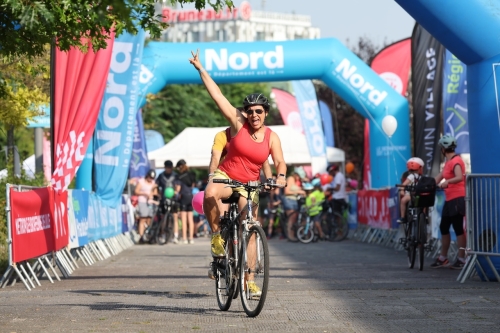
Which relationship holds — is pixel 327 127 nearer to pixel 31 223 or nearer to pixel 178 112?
pixel 178 112

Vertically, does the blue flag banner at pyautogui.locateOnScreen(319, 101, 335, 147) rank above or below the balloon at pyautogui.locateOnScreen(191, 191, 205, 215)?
above

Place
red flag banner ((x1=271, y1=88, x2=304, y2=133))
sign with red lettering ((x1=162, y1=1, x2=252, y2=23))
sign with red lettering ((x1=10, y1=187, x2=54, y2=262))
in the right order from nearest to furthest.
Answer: sign with red lettering ((x1=10, y1=187, x2=54, y2=262))
red flag banner ((x1=271, y1=88, x2=304, y2=133))
sign with red lettering ((x1=162, y1=1, x2=252, y2=23))

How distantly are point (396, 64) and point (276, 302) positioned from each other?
19323 mm

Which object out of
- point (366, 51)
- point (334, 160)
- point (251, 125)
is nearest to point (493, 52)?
point (251, 125)

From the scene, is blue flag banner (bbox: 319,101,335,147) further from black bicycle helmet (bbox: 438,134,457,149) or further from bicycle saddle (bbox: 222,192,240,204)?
bicycle saddle (bbox: 222,192,240,204)

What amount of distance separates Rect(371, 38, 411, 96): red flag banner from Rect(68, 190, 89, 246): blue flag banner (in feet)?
42.1

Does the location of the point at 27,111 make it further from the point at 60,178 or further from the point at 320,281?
the point at 320,281

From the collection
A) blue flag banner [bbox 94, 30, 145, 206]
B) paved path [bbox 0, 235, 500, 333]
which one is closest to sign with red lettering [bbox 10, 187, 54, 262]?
paved path [bbox 0, 235, 500, 333]

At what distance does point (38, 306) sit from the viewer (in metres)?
10.2

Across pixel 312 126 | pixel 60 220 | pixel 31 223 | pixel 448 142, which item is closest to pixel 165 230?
pixel 312 126

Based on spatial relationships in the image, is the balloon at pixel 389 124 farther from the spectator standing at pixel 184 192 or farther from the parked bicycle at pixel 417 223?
the parked bicycle at pixel 417 223

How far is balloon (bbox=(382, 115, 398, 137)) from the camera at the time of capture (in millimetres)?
25266

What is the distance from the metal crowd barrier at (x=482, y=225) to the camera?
12.7 meters

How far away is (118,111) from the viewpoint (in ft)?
66.0
